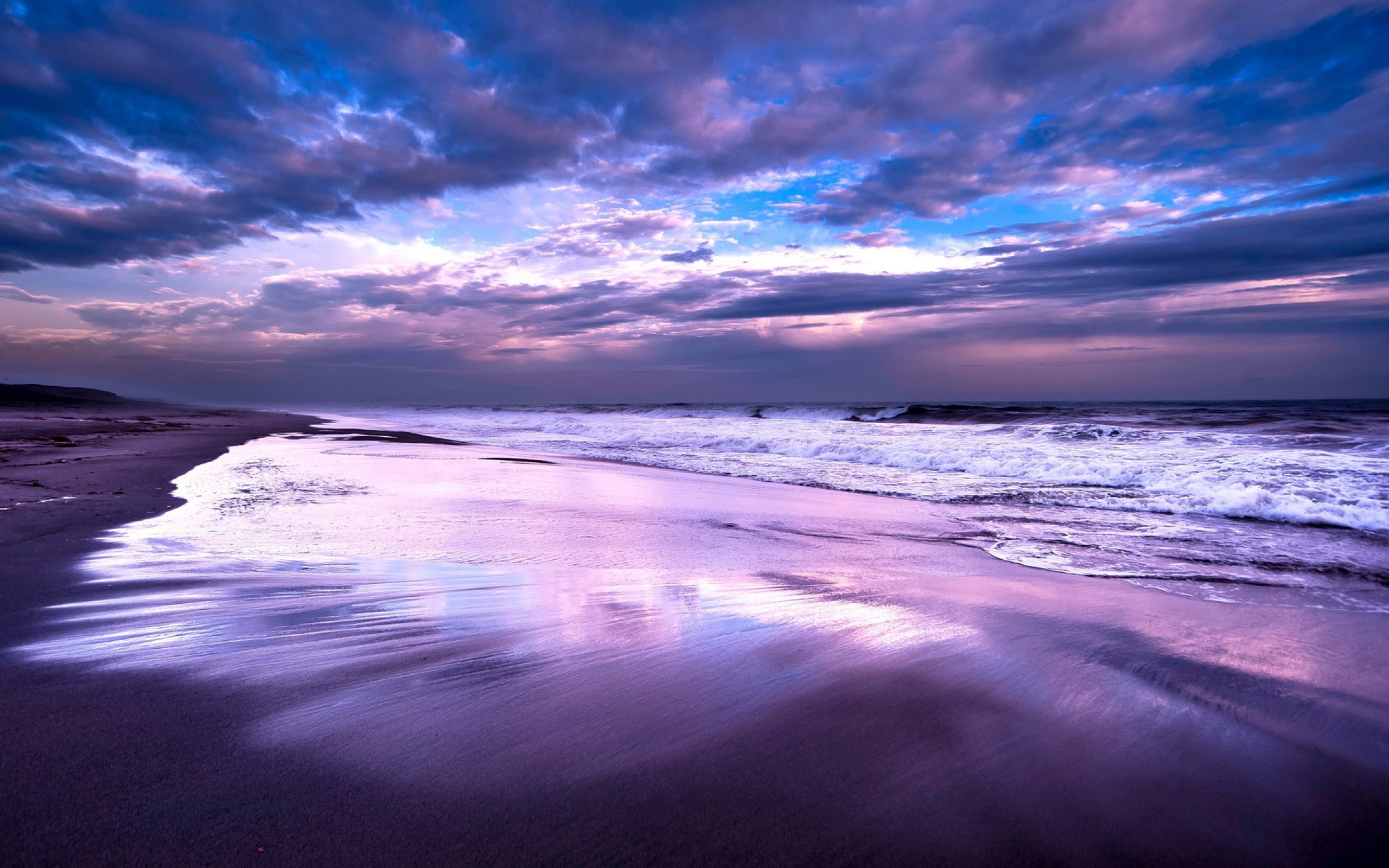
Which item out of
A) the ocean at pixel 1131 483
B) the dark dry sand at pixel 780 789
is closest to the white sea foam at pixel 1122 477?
the ocean at pixel 1131 483

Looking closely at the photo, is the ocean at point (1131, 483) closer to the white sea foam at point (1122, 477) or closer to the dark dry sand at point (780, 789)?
the white sea foam at point (1122, 477)

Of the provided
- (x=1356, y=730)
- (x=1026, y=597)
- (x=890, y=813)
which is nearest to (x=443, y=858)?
(x=890, y=813)

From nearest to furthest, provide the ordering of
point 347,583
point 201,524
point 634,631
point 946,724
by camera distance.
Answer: point 946,724
point 634,631
point 347,583
point 201,524

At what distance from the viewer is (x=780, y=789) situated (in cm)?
182

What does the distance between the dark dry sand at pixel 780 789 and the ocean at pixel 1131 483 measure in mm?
2523

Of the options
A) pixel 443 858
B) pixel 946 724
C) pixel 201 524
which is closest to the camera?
pixel 443 858

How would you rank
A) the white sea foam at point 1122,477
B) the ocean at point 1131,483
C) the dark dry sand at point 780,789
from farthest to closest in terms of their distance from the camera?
the white sea foam at point 1122,477
the ocean at point 1131,483
the dark dry sand at point 780,789

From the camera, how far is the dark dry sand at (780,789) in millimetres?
1540

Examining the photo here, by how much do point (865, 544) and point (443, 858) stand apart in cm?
449

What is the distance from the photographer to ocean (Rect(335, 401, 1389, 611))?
4.95 m

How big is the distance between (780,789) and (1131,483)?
9894mm

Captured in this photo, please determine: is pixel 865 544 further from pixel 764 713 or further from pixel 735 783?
pixel 735 783

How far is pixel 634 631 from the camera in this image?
314cm

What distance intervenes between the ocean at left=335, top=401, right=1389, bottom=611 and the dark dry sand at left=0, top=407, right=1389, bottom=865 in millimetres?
2523
